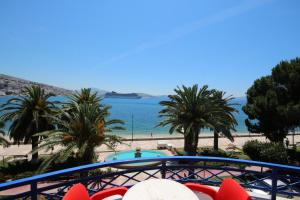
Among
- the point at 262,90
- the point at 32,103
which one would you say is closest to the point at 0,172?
the point at 32,103

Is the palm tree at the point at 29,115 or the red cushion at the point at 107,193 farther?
the palm tree at the point at 29,115

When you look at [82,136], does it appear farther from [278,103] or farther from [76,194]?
[278,103]

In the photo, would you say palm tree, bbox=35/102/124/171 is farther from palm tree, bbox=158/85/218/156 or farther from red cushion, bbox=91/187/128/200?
red cushion, bbox=91/187/128/200

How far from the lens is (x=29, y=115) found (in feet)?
72.3

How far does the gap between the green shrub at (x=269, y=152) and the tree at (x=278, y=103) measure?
4045 mm

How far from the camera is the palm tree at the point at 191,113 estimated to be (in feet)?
69.4

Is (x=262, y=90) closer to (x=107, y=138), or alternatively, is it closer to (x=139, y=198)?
(x=107, y=138)

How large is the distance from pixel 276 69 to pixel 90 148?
23.8m

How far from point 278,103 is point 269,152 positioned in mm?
7279

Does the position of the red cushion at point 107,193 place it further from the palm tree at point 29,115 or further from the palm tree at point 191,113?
the palm tree at point 29,115

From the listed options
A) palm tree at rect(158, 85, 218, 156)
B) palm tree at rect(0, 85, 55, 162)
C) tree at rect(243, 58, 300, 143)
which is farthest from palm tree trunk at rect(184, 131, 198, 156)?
palm tree at rect(0, 85, 55, 162)

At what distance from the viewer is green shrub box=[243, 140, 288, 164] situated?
20.8m

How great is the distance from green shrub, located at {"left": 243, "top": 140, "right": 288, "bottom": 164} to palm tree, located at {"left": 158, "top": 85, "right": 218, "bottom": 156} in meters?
5.66

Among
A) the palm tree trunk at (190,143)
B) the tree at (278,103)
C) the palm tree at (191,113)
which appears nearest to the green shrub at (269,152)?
the tree at (278,103)
